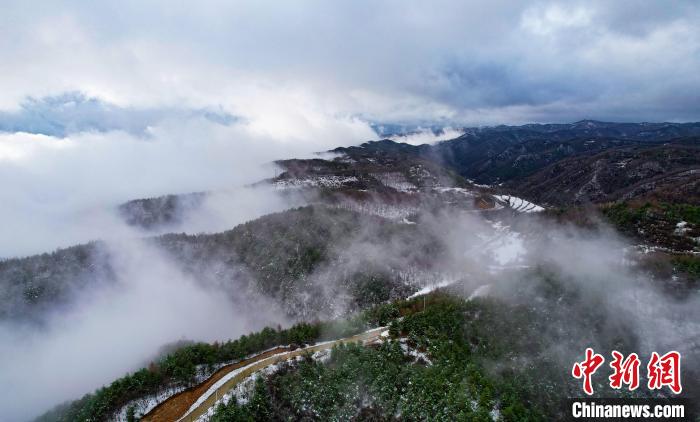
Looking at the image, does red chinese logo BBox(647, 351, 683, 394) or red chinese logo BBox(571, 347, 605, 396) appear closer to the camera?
red chinese logo BBox(647, 351, 683, 394)

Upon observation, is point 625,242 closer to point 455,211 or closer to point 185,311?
point 455,211

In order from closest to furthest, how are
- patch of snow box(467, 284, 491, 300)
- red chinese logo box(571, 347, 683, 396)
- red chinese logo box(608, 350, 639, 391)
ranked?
red chinese logo box(571, 347, 683, 396)
red chinese logo box(608, 350, 639, 391)
patch of snow box(467, 284, 491, 300)

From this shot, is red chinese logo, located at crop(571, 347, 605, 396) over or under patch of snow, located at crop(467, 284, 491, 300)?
under

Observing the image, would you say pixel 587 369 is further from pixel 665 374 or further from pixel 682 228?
pixel 682 228

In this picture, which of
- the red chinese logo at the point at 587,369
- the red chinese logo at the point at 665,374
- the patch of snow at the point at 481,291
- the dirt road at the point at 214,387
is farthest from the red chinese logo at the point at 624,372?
the dirt road at the point at 214,387

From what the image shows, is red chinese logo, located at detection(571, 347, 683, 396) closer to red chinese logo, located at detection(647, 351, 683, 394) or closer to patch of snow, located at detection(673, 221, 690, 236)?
red chinese logo, located at detection(647, 351, 683, 394)

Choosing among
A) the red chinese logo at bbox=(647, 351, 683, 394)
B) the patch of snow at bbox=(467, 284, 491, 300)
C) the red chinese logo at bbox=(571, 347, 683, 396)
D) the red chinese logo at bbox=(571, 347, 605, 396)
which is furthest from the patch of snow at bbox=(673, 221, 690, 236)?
the red chinese logo at bbox=(571, 347, 605, 396)

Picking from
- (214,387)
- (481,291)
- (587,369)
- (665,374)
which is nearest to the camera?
(214,387)

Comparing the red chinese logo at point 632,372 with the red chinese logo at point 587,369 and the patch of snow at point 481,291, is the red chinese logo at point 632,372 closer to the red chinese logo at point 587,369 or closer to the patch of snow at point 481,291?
the red chinese logo at point 587,369

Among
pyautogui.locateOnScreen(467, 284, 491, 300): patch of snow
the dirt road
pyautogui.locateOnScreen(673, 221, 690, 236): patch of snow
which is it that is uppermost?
pyautogui.locateOnScreen(673, 221, 690, 236): patch of snow

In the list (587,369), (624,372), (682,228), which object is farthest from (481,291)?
(682,228)
